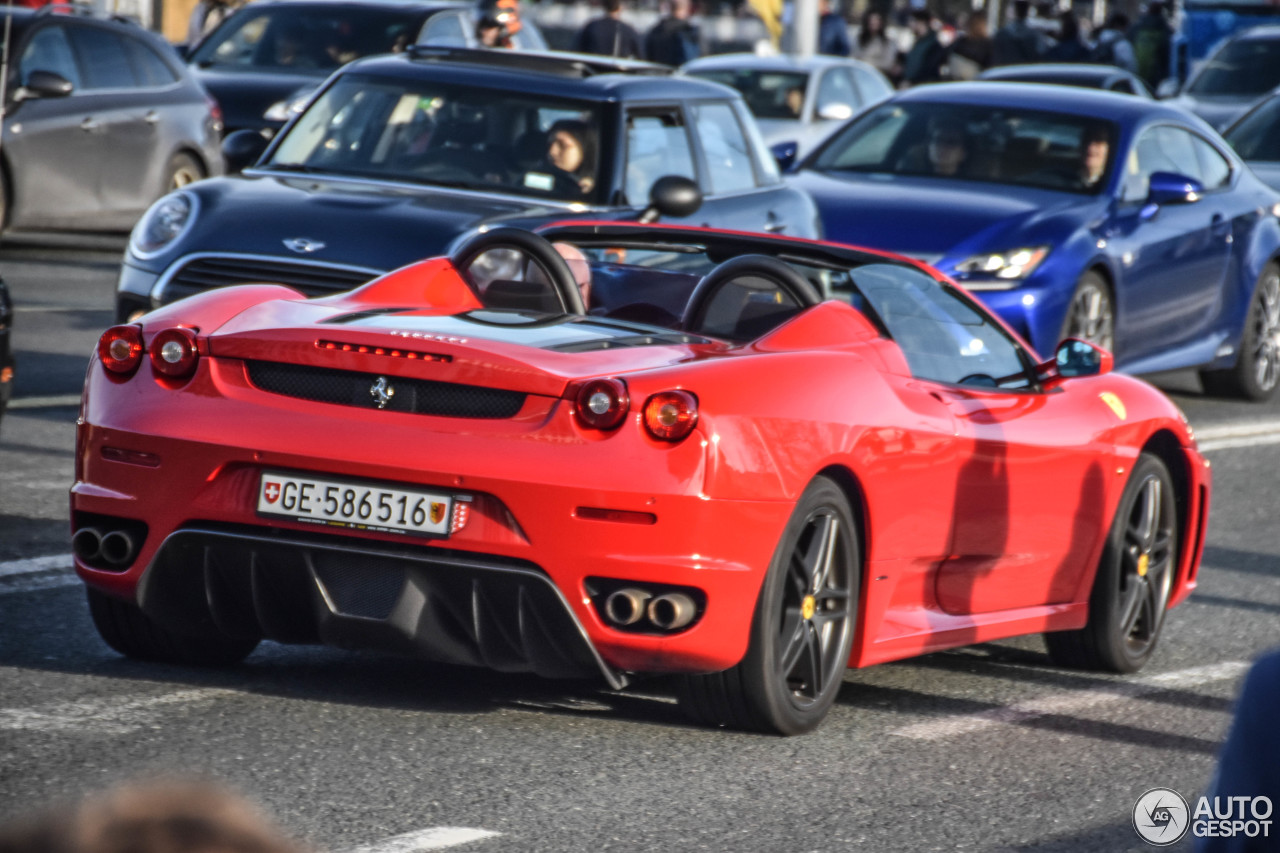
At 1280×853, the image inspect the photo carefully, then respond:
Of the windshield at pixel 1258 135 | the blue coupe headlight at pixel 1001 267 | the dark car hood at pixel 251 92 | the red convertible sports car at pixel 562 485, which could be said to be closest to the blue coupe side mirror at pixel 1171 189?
the blue coupe headlight at pixel 1001 267

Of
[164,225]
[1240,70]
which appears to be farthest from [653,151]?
[1240,70]

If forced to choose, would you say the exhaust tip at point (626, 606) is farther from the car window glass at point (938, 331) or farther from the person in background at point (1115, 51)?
the person in background at point (1115, 51)

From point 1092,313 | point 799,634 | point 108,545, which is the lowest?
point 1092,313

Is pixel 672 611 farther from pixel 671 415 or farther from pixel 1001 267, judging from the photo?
pixel 1001 267

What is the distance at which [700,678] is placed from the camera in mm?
5184

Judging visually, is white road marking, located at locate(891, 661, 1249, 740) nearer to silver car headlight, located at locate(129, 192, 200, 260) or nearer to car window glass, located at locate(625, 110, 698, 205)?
car window glass, located at locate(625, 110, 698, 205)

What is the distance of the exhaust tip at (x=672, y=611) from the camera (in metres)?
4.88

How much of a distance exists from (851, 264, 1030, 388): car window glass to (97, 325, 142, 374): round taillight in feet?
6.34

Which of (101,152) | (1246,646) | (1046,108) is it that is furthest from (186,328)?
(101,152)

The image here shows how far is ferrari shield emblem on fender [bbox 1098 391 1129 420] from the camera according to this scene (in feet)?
21.5

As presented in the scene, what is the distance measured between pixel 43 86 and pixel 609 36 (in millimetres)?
5935

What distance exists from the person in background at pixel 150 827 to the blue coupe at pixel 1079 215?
10214mm

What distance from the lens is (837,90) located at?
23.3 meters

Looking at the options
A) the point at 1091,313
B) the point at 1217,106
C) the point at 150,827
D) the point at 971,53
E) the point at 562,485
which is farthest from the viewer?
the point at 971,53
